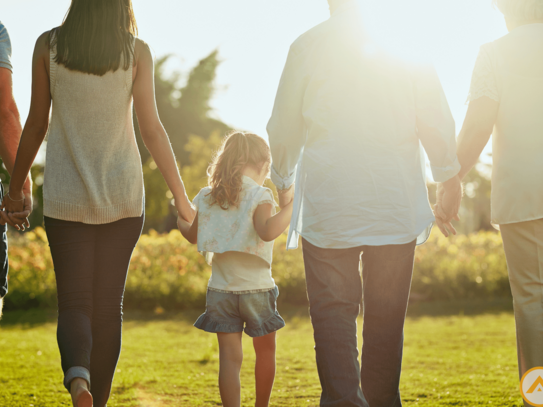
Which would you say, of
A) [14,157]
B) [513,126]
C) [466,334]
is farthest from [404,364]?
[14,157]

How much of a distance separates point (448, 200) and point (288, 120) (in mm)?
735

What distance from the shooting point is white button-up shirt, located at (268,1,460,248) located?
1959 mm

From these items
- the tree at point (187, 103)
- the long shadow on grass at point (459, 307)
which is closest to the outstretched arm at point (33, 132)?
the long shadow on grass at point (459, 307)

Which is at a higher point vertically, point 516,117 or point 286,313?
point 516,117

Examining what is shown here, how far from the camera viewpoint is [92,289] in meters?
2.28

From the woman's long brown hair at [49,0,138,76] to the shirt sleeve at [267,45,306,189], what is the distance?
654 mm

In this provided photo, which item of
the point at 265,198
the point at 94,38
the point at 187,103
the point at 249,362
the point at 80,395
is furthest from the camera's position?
the point at 187,103

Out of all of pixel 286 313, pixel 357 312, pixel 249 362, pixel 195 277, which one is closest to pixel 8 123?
pixel 357 312

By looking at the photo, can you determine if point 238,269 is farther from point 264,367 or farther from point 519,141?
point 519,141

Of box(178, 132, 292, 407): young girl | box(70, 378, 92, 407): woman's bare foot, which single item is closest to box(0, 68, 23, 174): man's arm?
box(178, 132, 292, 407): young girl

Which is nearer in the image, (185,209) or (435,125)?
(435,125)

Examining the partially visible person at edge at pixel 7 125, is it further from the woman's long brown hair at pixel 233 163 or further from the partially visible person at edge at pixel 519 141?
the partially visible person at edge at pixel 519 141

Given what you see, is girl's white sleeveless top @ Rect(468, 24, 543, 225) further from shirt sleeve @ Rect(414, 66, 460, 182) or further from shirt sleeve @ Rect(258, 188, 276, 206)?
shirt sleeve @ Rect(258, 188, 276, 206)

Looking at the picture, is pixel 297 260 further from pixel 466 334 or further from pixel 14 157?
pixel 14 157
